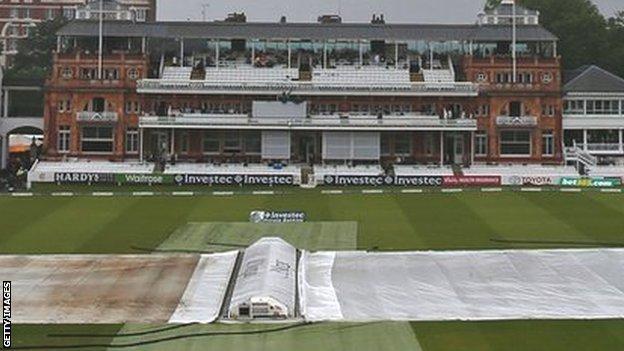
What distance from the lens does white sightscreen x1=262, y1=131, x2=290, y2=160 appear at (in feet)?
212

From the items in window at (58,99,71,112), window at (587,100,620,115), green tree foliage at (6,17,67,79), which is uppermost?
green tree foliage at (6,17,67,79)

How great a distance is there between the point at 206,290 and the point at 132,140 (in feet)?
142

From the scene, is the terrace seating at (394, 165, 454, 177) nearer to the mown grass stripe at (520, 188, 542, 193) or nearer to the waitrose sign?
the mown grass stripe at (520, 188, 542, 193)

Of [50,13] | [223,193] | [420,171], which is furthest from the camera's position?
[50,13]

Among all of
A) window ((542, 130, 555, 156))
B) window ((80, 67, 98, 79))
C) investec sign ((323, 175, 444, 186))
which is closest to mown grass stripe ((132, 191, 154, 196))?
investec sign ((323, 175, 444, 186))

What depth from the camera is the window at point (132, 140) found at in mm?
65938

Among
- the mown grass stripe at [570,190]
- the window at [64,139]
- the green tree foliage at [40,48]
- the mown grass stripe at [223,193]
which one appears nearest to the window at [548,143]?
the mown grass stripe at [570,190]

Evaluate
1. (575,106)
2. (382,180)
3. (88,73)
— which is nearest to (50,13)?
(88,73)

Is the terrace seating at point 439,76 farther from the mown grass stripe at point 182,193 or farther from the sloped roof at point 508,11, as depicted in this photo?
the mown grass stripe at point 182,193

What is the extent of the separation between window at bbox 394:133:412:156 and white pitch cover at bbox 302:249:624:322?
37734 mm

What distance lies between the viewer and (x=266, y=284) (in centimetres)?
2283

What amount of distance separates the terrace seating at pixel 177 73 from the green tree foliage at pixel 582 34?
37.3m

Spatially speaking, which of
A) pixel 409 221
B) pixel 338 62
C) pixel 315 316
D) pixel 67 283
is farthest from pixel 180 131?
pixel 315 316

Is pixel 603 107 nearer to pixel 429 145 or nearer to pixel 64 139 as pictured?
pixel 429 145
